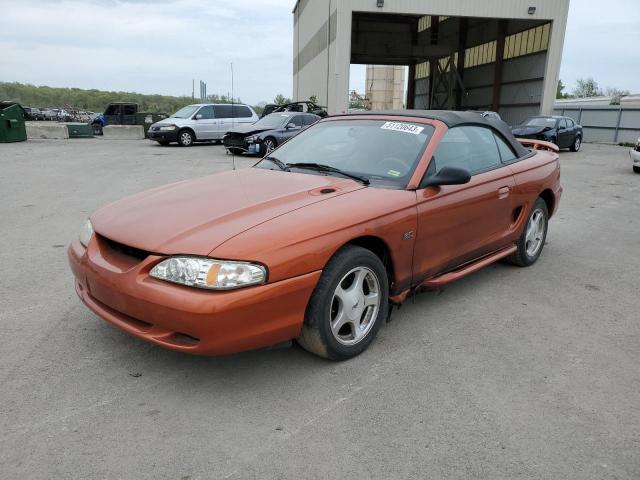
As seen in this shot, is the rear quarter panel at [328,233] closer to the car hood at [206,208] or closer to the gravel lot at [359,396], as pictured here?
the car hood at [206,208]

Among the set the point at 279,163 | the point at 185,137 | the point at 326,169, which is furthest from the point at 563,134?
the point at 326,169

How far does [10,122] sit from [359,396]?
66.2ft

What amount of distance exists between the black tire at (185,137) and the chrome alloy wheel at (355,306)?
1732 cm

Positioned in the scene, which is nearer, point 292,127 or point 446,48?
point 292,127

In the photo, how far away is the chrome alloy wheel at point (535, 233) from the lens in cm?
484

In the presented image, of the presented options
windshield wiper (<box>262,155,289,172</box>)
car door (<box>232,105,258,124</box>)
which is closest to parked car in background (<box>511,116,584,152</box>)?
car door (<box>232,105,258,124</box>)

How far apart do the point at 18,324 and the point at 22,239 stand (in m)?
2.62

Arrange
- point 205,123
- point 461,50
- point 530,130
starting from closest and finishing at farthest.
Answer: point 530,130 < point 205,123 < point 461,50

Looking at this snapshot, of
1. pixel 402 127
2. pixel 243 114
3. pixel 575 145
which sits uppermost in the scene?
pixel 402 127

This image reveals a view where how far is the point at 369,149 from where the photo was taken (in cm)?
374

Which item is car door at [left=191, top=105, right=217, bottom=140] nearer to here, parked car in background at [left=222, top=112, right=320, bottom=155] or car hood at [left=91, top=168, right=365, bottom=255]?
parked car in background at [left=222, top=112, right=320, bottom=155]

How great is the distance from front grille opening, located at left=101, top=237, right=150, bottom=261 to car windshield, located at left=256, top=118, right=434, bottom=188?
4.82 feet

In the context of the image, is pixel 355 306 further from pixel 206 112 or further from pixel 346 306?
pixel 206 112

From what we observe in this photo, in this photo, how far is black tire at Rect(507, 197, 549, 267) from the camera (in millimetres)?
4746
